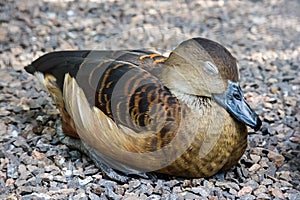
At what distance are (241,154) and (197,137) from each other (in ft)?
1.00

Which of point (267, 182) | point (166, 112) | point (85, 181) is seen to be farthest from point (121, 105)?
point (267, 182)

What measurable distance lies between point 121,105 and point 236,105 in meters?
0.59

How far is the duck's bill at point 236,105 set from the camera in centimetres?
308

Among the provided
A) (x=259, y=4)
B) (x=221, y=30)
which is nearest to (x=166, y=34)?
(x=221, y=30)

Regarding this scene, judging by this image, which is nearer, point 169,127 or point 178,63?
point 169,127

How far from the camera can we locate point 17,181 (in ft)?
10.4

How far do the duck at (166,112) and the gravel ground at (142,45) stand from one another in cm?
13

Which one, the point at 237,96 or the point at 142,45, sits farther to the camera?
the point at 142,45

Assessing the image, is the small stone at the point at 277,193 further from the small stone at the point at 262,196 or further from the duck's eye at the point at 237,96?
the duck's eye at the point at 237,96

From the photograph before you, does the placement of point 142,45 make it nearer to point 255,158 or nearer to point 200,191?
point 255,158

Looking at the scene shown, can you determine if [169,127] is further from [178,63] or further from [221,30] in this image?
[221,30]

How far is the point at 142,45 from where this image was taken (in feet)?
15.6

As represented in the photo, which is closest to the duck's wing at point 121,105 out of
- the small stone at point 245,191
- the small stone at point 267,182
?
the small stone at point 245,191

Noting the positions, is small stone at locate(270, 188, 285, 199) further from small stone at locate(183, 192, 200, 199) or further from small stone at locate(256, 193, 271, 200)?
small stone at locate(183, 192, 200, 199)
